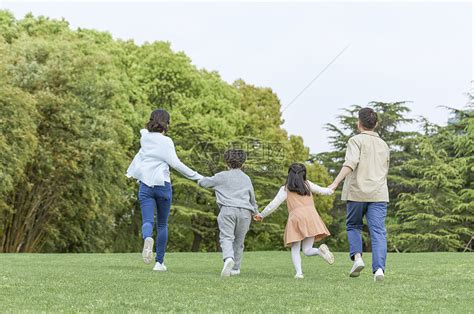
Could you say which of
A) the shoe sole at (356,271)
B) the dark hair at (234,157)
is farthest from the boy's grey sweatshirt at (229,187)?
the shoe sole at (356,271)

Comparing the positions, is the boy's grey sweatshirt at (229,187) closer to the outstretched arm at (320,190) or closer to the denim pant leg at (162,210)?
the denim pant leg at (162,210)

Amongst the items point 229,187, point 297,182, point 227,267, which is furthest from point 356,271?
point 229,187

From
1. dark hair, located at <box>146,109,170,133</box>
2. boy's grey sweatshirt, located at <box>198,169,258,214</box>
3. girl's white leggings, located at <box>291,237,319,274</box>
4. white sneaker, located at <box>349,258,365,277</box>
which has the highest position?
dark hair, located at <box>146,109,170,133</box>

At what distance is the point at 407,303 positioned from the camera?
7484 mm

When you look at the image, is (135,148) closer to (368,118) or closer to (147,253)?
(147,253)

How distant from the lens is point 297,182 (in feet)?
36.7

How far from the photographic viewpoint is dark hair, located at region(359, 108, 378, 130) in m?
10.7

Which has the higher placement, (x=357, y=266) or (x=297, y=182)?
(x=297, y=182)

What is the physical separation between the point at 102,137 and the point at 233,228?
28.1 metres

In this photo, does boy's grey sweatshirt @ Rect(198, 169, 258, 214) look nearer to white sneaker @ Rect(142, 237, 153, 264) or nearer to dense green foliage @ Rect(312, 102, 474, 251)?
white sneaker @ Rect(142, 237, 153, 264)

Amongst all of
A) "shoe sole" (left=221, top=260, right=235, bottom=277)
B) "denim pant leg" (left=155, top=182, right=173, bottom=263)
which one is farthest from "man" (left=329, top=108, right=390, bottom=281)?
"denim pant leg" (left=155, top=182, right=173, bottom=263)

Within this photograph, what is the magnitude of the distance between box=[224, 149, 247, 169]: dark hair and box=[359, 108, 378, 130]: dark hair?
71.0 inches

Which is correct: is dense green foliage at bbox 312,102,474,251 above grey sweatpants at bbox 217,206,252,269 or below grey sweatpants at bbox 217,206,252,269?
above

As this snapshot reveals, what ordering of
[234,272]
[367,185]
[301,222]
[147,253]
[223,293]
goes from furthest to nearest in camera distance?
[234,272]
[301,222]
[147,253]
[367,185]
[223,293]
